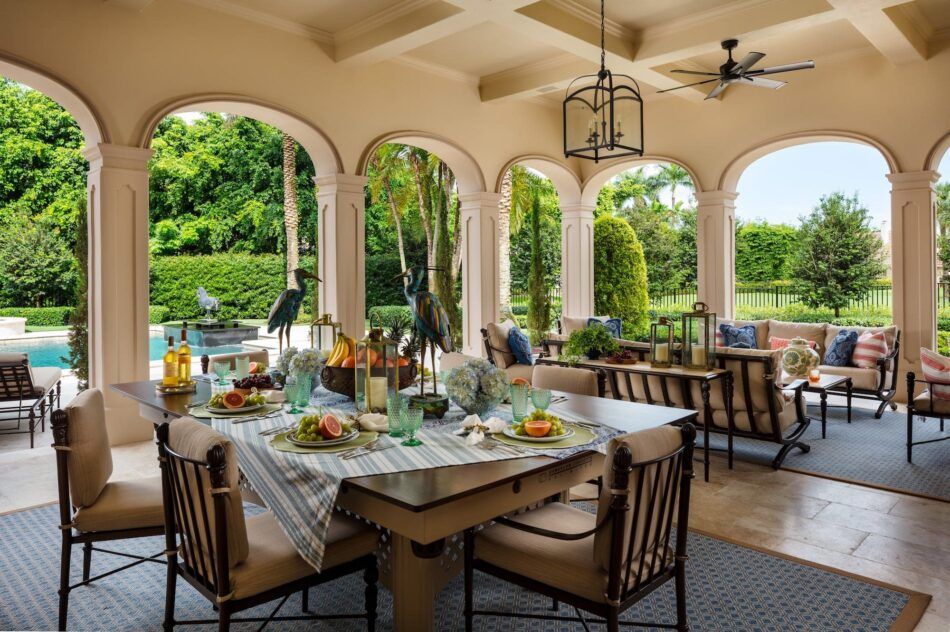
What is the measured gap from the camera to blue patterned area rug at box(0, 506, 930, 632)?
2.45 meters

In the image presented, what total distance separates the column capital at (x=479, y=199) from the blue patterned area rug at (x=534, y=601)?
5610mm

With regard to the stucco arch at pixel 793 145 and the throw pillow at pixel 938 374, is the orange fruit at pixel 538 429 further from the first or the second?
the stucco arch at pixel 793 145

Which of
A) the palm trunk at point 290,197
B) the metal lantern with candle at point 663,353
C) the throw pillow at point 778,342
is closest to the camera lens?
the metal lantern with candle at point 663,353

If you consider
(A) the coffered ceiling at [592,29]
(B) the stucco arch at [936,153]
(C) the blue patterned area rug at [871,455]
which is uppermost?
(A) the coffered ceiling at [592,29]

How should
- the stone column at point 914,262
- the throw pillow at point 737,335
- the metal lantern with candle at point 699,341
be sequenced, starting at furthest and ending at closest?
the throw pillow at point 737,335, the stone column at point 914,262, the metal lantern with candle at point 699,341

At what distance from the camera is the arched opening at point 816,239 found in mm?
13719

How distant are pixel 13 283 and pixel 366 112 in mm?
13004

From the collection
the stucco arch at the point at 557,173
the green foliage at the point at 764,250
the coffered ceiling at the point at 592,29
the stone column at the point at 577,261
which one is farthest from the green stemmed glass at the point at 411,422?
the green foliage at the point at 764,250

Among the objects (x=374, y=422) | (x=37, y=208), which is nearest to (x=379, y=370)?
(x=374, y=422)

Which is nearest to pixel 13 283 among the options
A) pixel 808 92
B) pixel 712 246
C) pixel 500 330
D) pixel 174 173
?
pixel 174 173

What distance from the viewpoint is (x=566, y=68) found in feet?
22.9

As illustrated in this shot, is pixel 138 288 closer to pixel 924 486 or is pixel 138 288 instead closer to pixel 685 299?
pixel 924 486

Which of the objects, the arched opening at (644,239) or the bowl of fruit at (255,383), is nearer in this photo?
the bowl of fruit at (255,383)

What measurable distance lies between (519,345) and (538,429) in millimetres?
4057
